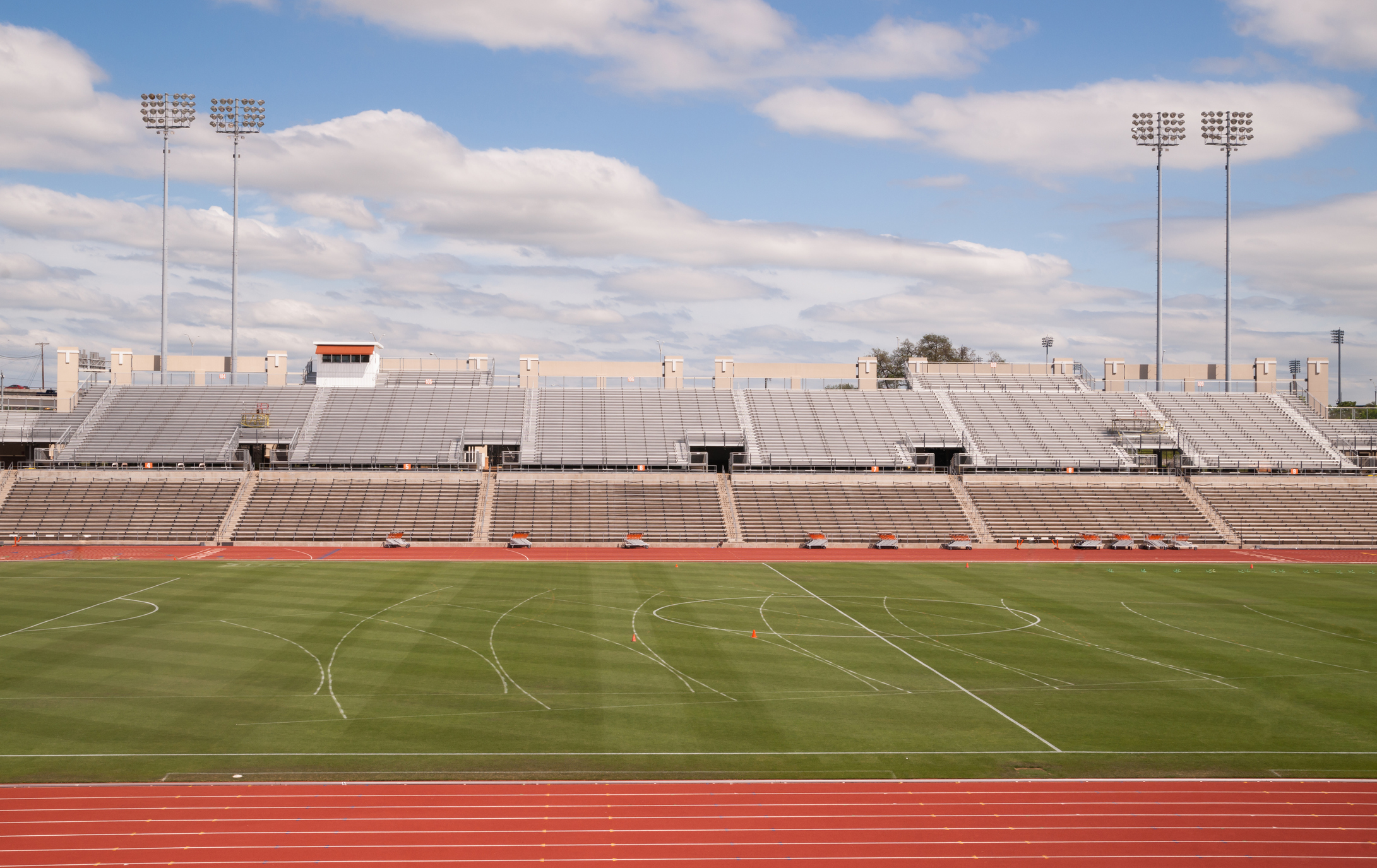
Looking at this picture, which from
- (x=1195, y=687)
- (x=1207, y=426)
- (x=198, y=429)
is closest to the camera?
(x=1195, y=687)

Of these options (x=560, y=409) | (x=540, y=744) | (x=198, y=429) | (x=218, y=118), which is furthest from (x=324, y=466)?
(x=540, y=744)

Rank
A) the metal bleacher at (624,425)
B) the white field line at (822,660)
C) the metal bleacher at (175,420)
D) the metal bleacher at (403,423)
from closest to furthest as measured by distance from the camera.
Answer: the white field line at (822,660), the metal bleacher at (175,420), the metal bleacher at (403,423), the metal bleacher at (624,425)

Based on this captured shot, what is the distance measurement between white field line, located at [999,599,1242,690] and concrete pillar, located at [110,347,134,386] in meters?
70.1

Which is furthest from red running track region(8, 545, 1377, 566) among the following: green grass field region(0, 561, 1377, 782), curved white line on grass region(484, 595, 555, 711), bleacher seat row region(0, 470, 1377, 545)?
curved white line on grass region(484, 595, 555, 711)

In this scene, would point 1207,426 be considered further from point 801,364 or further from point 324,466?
point 324,466

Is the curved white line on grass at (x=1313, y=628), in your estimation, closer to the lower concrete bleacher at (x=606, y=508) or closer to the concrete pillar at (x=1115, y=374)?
the lower concrete bleacher at (x=606, y=508)

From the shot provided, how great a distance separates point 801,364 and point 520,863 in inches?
2419

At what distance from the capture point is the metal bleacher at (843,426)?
6238 centimetres

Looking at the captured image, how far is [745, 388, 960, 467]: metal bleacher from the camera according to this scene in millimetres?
62375

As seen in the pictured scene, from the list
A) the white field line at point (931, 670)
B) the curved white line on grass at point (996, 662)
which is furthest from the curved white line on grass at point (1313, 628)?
the white field line at point (931, 670)

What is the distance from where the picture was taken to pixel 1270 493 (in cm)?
5756

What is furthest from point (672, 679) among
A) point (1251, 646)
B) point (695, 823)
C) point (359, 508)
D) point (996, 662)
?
point (359, 508)

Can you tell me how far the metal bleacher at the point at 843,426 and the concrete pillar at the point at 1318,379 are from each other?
3230 centimetres

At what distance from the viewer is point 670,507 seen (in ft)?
182
